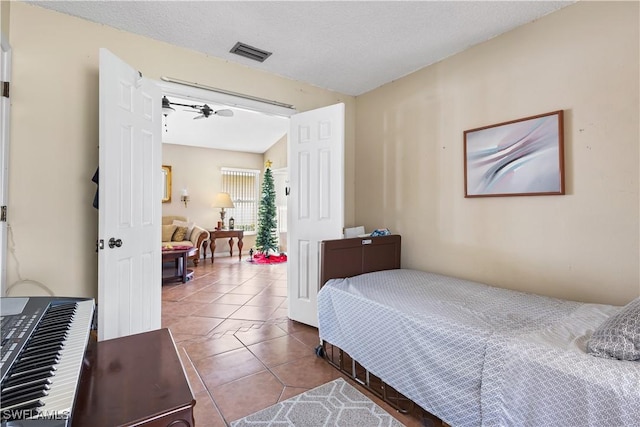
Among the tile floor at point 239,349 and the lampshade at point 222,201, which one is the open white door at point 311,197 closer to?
the tile floor at point 239,349

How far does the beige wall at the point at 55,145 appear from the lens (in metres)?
2.00

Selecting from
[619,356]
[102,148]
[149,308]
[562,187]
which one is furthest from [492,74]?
[149,308]

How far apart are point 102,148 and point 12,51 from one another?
2.85ft

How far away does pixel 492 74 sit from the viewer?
8.04 ft

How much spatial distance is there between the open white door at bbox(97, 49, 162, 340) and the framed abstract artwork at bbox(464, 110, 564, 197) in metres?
2.61

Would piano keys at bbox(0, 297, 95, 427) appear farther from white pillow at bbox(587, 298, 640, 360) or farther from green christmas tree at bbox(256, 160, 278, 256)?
green christmas tree at bbox(256, 160, 278, 256)

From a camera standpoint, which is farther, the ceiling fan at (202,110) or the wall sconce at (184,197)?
the wall sconce at (184,197)

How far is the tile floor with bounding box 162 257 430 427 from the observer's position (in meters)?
1.86

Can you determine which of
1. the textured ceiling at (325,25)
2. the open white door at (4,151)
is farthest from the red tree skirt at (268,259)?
the open white door at (4,151)

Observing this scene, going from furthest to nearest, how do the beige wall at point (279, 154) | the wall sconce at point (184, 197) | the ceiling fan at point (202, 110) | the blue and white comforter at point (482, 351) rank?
the beige wall at point (279, 154) < the wall sconce at point (184, 197) < the ceiling fan at point (202, 110) < the blue and white comforter at point (482, 351)

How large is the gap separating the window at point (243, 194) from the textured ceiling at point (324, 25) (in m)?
4.89

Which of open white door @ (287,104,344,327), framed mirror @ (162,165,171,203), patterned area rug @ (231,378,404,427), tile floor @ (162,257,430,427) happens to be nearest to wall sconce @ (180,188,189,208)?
framed mirror @ (162,165,171,203)

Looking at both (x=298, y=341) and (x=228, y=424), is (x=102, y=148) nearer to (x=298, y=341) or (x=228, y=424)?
(x=228, y=424)

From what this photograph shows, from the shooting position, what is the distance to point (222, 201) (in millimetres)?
6961
